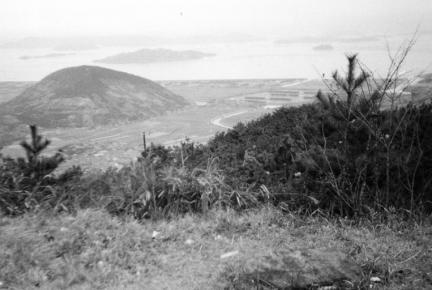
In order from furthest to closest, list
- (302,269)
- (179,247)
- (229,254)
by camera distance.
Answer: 1. (179,247)
2. (229,254)
3. (302,269)

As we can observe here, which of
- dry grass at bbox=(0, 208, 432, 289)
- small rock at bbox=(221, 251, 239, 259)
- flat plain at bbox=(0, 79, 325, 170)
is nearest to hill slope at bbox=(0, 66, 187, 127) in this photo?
flat plain at bbox=(0, 79, 325, 170)

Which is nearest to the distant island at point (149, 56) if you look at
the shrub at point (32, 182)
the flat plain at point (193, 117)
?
the flat plain at point (193, 117)

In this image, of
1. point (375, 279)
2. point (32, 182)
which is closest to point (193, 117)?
point (32, 182)

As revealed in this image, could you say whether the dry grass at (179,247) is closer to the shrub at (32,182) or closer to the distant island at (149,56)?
the shrub at (32,182)

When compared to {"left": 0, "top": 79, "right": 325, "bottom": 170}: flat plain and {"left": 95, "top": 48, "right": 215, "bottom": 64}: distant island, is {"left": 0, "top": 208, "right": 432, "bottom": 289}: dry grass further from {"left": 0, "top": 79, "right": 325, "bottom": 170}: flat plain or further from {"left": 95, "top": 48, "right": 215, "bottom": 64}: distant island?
{"left": 95, "top": 48, "right": 215, "bottom": 64}: distant island

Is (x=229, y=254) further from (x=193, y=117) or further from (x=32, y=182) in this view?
(x=193, y=117)

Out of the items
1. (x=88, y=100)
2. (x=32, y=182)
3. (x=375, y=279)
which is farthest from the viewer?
(x=88, y=100)

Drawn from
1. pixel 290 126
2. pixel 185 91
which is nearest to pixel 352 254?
Answer: pixel 290 126
